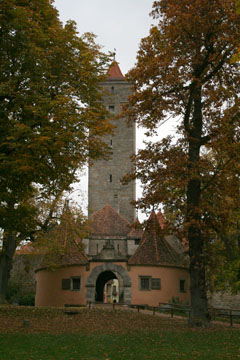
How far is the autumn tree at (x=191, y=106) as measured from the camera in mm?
16000

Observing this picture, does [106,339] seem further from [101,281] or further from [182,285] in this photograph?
[101,281]

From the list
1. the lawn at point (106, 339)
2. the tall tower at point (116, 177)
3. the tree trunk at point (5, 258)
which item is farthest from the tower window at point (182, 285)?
the tall tower at point (116, 177)

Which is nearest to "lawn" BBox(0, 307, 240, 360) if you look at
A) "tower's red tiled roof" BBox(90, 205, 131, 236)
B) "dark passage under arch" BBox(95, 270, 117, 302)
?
"dark passage under arch" BBox(95, 270, 117, 302)

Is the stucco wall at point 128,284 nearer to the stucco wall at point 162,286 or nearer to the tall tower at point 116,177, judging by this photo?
the stucco wall at point 162,286

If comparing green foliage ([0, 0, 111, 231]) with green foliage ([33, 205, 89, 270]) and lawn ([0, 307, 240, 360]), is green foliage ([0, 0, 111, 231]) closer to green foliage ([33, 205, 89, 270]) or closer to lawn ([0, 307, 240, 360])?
lawn ([0, 307, 240, 360])

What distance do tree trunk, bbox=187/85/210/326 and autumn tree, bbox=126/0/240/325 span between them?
3 centimetres

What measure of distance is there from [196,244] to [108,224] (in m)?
20.2

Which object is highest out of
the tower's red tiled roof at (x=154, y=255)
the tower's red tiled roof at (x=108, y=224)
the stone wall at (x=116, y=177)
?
the stone wall at (x=116, y=177)

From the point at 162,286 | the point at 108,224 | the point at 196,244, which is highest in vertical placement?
the point at 108,224

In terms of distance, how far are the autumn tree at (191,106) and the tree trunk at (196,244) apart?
0.03 metres

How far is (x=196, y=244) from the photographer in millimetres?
16828

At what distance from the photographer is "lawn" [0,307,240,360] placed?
10484 mm

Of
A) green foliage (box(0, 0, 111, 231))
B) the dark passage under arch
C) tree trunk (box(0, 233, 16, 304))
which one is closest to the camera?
green foliage (box(0, 0, 111, 231))

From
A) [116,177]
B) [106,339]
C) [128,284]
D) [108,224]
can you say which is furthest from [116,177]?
[106,339]
